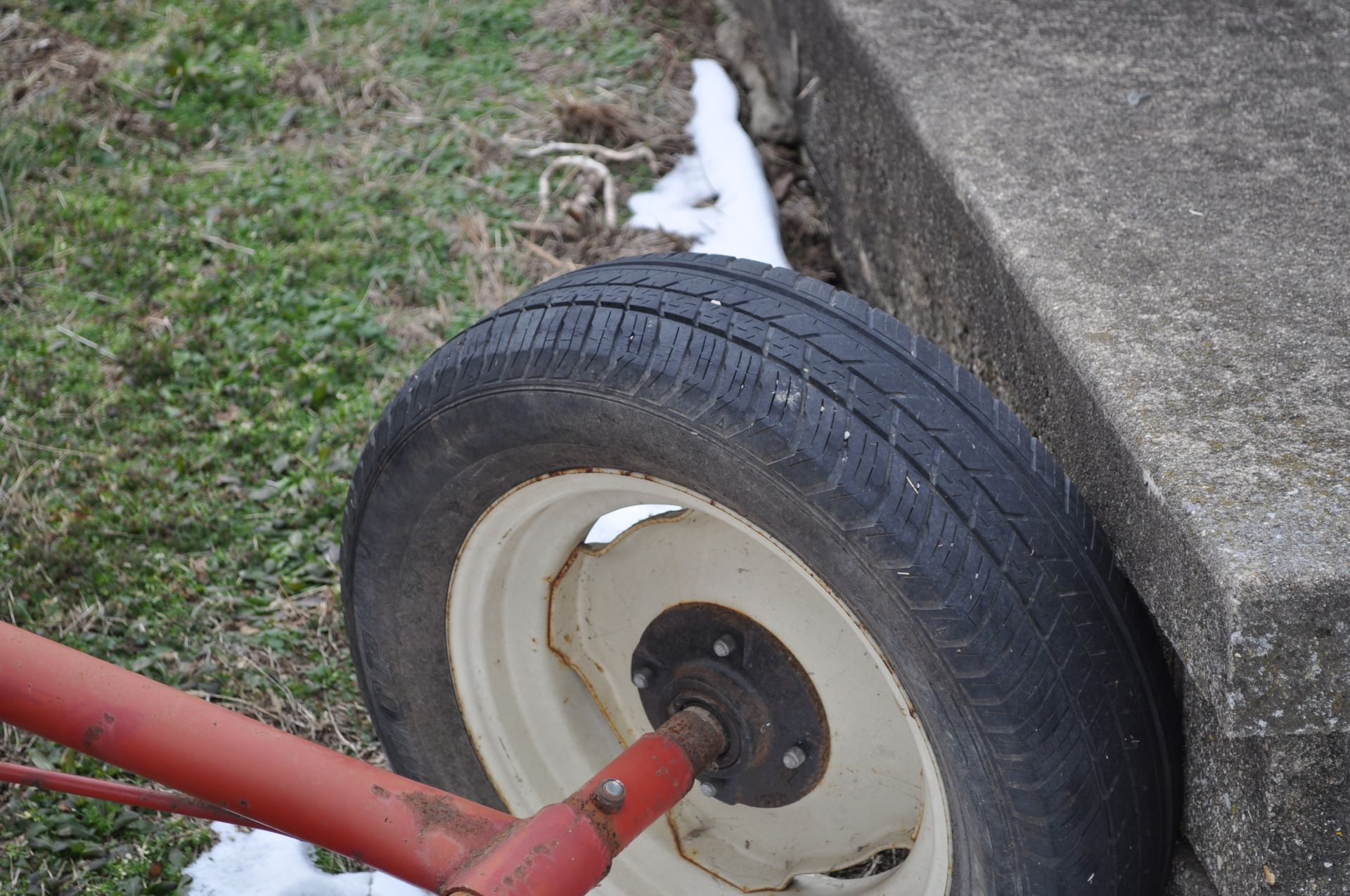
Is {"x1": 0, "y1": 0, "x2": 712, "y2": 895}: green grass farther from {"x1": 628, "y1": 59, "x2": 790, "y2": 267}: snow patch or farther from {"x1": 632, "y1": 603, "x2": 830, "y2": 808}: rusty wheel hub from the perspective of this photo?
{"x1": 632, "y1": 603, "x2": 830, "y2": 808}: rusty wheel hub

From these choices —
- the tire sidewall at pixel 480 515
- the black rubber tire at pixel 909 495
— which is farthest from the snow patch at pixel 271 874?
the black rubber tire at pixel 909 495

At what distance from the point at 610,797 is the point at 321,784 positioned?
0.36 metres

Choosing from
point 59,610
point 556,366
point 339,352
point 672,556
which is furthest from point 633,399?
point 339,352

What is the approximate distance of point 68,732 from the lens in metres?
1.52

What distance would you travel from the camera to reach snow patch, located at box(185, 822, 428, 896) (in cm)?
207

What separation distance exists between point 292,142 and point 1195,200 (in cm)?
325

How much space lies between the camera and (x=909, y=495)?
132cm

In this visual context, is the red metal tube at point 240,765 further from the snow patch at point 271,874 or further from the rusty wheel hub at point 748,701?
the snow patch at point 271,874

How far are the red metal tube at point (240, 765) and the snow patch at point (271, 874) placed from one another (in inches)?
25.8

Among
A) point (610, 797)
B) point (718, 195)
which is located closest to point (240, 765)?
point (610, 797)

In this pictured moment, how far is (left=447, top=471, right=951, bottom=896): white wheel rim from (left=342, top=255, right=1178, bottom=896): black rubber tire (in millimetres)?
125

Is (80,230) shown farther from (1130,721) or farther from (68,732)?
(1130,721)

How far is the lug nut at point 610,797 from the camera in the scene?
4.71ft

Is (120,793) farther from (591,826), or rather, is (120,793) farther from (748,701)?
(748,701)
